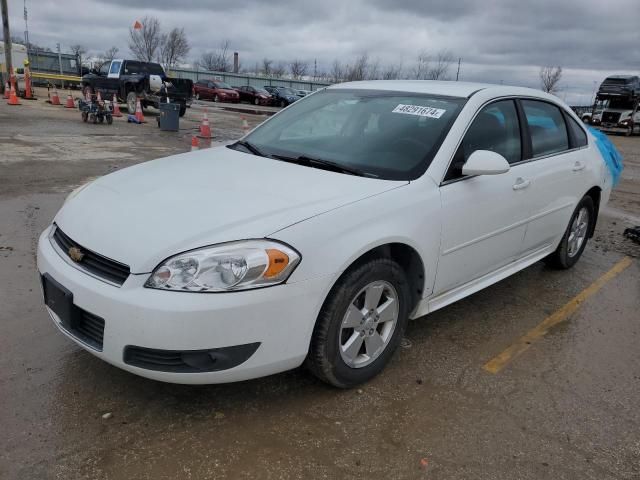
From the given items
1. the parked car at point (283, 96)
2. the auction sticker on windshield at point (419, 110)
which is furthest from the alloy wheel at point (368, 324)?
the parked car at point (283, 96)

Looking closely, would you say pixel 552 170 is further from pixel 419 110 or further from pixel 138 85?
pixel 138 85

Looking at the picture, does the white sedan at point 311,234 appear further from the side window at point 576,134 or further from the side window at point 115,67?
the side window at point 115,67

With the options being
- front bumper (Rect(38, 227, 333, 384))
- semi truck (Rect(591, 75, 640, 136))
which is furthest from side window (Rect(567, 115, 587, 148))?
semi truck (Rect(591, 75, 640, 136))

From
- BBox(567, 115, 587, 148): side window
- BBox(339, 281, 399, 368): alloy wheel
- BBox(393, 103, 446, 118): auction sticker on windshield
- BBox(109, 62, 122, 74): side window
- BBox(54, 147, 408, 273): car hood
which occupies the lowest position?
BBox(339, 281, 399, 368): alloy wheel

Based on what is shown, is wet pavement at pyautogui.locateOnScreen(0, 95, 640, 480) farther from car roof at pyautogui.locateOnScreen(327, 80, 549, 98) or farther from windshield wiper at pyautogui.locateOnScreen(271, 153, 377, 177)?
car roof at pyautogui.locateOnScreen(327, 80, 549, 98)

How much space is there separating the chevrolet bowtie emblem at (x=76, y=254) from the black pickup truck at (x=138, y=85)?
55.0 feet

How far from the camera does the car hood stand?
2357 mm

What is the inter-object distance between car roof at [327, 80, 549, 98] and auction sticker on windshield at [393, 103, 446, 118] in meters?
0.22

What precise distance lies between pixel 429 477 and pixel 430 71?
70822mm

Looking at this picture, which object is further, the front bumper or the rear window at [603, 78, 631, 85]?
the rear window at [603, 78, 631, 85]

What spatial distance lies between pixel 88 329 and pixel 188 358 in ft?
1.76

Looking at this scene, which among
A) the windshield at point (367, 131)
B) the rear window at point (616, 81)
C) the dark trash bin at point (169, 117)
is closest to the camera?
the windshield at point (367, 131)

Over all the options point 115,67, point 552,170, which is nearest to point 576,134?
point 552,170

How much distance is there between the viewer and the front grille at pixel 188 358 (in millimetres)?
2277
